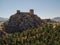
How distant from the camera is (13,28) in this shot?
13838 cm

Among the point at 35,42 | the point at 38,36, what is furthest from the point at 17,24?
the point at 35,42

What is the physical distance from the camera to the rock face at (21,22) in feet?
450

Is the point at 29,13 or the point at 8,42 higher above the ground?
the point at 29,13

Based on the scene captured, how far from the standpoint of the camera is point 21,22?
460ft

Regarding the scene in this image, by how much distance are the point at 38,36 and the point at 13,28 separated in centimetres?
5706

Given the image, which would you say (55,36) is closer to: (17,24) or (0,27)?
(17,24)

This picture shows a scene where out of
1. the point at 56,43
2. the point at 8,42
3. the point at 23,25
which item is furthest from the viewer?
the point at 23,25

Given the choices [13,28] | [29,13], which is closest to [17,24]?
[13,28]

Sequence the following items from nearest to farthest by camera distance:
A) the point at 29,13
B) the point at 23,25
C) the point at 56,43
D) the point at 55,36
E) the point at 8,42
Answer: the point at 56,43
the point at 8,42
the point at 55,36
the point at 23,25
the point at 29,13

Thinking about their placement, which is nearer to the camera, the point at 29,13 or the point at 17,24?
the point at 17,24

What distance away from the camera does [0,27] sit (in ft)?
489

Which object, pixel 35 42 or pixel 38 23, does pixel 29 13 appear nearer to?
pixel 38 23

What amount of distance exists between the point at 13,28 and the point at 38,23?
852 inches

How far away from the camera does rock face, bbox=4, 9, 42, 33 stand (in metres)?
137
